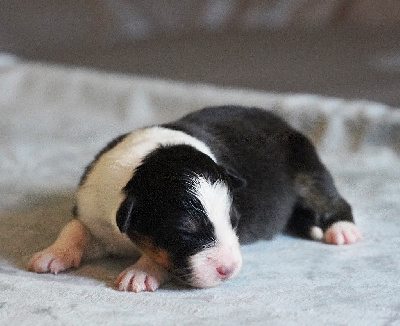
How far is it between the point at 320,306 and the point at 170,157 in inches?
26.3

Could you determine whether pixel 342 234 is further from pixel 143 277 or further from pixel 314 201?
pixel 143 277

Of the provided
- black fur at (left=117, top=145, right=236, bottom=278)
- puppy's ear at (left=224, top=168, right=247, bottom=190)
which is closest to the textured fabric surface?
black fur at (left=117, top=145, right=236, bottom=278)

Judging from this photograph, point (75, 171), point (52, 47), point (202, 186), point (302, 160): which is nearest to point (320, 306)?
point (202, 186)

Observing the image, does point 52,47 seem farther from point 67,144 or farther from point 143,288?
point 143,288

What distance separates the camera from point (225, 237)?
6.92ft

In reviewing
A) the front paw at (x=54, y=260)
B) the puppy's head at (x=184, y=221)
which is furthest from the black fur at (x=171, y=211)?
the front paw at (x=54, y=260)

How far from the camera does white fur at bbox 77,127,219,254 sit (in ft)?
7.69

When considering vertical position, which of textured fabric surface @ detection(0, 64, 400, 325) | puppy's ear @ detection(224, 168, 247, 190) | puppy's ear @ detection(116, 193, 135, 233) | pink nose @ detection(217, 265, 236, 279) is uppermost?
puppy's ear @ detection(224, 168, 247, 190)

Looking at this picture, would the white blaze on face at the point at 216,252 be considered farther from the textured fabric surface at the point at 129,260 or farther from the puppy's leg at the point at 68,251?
the puppy's leg at the point at 68,251

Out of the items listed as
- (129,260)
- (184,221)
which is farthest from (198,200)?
(129,260)

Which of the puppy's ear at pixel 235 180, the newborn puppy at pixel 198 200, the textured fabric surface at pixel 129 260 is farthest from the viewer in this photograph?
the puppy's ear at pixel 235 180

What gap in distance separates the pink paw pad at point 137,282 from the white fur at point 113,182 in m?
0.18

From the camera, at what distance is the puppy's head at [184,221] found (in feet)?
6.82

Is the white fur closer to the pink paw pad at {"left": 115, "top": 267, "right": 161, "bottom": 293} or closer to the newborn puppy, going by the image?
the newborn puppy
